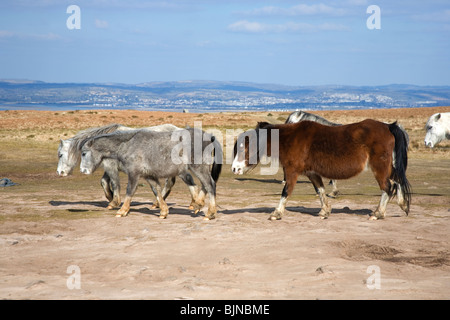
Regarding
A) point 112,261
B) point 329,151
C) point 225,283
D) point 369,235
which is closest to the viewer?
point 225,283

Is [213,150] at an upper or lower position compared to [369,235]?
upper

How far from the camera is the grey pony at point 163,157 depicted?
11531 millimetres

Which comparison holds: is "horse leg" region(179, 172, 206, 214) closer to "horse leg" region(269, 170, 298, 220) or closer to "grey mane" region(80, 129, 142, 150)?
"grey mane" region(80, 129, 142, 150)

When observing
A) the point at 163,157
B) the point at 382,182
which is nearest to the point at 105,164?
the point at 163,157

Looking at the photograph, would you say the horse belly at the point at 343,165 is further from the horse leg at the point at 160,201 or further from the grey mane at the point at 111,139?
the grey mane at the point at 111,139

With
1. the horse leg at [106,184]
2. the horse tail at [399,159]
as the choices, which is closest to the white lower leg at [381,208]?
the horse tail at [399,159]

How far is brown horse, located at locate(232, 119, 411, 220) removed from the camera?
10.9 meters

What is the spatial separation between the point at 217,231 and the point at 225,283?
320 cm

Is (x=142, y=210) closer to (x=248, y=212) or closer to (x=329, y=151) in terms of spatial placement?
(x=248, y=212)

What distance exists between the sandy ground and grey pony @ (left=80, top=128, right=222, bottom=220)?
0.58m

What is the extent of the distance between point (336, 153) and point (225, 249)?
11.1ft

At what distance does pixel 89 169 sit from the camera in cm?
1266
